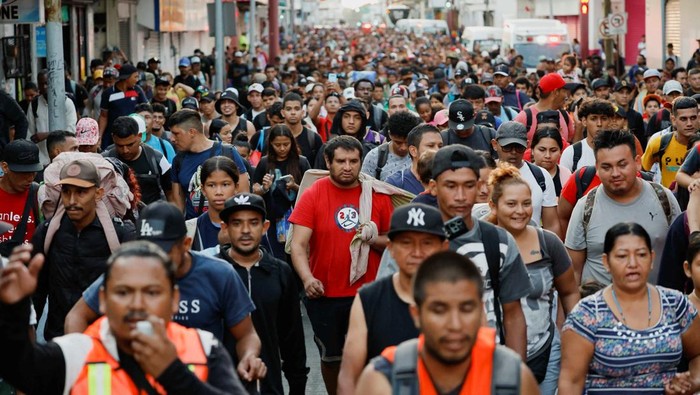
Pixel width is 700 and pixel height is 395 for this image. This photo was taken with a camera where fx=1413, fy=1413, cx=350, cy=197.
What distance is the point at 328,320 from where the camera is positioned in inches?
345

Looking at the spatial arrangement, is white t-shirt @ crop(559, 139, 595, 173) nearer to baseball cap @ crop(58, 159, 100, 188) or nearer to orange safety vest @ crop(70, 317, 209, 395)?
baseball cap @ crop(58, 159, 100, 188)

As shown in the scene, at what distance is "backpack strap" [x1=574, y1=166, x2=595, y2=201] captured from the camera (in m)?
9.02

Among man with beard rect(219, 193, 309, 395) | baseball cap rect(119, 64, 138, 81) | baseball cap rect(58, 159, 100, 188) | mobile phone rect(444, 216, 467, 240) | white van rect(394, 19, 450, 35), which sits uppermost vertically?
white van rect(394, 19, 450, 35)

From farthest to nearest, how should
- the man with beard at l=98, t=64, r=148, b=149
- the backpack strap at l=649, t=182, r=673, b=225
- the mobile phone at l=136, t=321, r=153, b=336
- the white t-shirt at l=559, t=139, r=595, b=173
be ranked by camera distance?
the man with beard at l=98, t=64, r=148, b=149
the white t-shirt at l=559, t=139, r=595, b=173
the backpack strap at l=649, t=182, r=673, b=225
the mobile phone at l=136, t=321, r=153, b=336

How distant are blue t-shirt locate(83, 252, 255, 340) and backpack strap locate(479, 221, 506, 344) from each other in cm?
109

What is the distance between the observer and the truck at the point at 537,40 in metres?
45.1

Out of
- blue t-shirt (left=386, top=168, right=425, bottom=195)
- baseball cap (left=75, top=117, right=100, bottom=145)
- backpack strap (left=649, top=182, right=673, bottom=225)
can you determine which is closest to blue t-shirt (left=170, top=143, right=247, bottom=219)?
baseball cap (left=75, top=117, right=100, bottom=145)

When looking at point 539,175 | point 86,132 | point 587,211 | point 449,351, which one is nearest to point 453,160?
point 587,211

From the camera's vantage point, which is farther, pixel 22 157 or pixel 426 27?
pixel 426 27

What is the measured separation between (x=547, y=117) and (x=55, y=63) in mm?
4786

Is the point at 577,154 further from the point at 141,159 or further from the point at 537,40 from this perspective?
the point at 537,40

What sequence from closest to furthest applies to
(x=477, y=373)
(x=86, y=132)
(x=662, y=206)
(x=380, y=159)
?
(x=477, y=373)
(x=662, y=206)
(x=86, y=132)
(x=380, y=159)

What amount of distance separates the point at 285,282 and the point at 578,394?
1890 millimetres

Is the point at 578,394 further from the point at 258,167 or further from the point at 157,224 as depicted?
the point at 258,167
